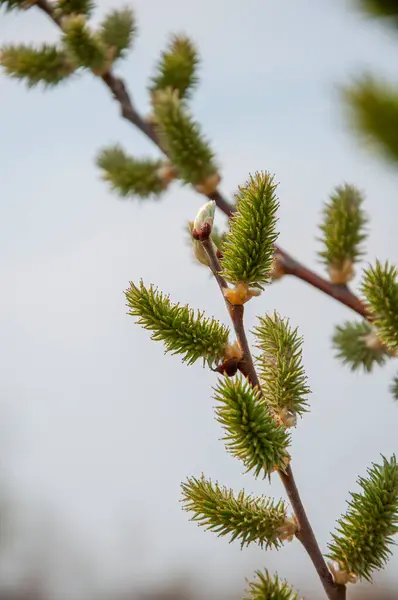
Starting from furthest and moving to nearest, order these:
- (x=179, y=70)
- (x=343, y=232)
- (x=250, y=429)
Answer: (x=179, y=70), (x=343, y=232), (x=250, y=429)

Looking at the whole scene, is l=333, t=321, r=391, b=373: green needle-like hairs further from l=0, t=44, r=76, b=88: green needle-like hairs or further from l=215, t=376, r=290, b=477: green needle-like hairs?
l=0, t=44, r=76, b=88: green needle-like hairs

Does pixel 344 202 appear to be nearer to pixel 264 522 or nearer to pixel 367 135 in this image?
pixel 264 522

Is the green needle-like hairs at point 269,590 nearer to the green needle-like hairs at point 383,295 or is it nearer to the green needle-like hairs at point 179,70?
the green needle-like hairs at point 383,295

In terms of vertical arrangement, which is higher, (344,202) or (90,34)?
(90,34)

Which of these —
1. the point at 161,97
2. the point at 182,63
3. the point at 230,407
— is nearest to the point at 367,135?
the point at 230,407

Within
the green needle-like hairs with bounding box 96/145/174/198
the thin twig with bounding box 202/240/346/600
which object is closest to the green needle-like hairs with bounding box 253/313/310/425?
the thin twig with bounding box 202/240/346/600

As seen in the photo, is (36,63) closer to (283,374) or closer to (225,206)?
(225,206)

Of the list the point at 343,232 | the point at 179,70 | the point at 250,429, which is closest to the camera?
the point at 250,429

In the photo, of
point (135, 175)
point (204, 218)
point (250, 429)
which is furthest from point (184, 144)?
point (250, 429)
